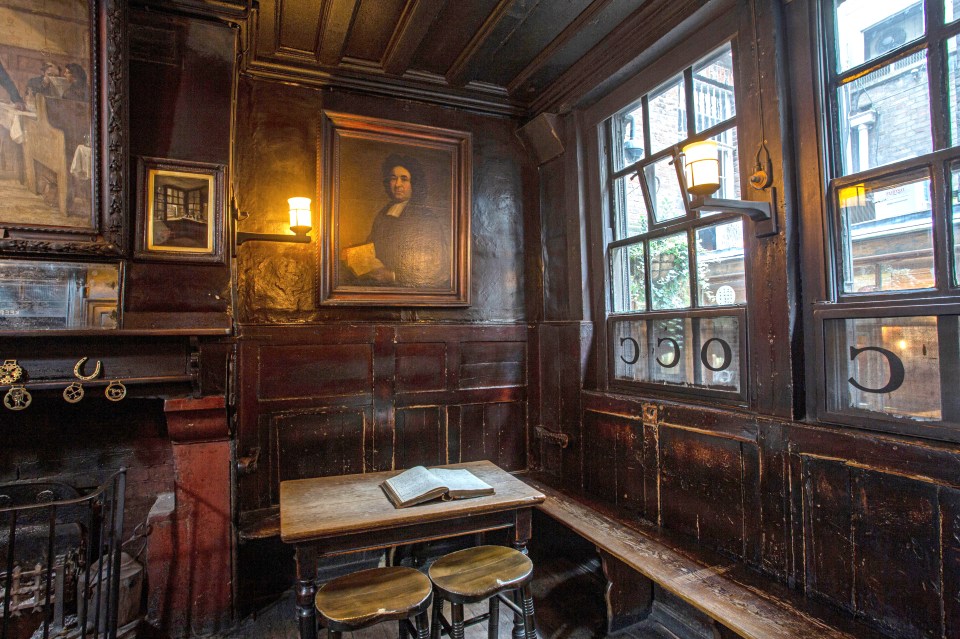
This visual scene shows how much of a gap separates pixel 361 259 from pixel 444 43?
136 centimetres

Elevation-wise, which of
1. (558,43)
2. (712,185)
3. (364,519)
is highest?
(558,43)

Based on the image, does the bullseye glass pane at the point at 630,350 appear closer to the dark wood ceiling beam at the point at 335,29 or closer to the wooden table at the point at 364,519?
the wooden table at the point at 364,519

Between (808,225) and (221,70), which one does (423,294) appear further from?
(808,225)

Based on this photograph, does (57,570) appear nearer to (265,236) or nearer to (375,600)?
(375,600)

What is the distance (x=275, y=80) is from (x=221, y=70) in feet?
1.46

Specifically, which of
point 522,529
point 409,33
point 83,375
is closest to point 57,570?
point 83,375

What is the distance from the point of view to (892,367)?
176 centimetres

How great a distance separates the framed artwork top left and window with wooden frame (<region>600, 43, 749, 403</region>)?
258cm

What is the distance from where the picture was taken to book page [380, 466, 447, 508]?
209 centimetres

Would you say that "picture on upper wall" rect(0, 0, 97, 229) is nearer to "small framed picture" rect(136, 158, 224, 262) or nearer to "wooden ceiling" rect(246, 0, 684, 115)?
"small framed picture" rect(136, 158, 224, 262)

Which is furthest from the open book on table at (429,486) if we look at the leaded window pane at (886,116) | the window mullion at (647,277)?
the leaded window pane at (886,116)

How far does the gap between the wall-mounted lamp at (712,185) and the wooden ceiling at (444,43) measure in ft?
2.88

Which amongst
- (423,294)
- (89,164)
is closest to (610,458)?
(423,294)

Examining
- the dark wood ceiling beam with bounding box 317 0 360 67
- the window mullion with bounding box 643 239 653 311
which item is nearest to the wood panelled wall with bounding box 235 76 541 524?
the dark wood ceiling beam with bounding box 317 0 360 67
